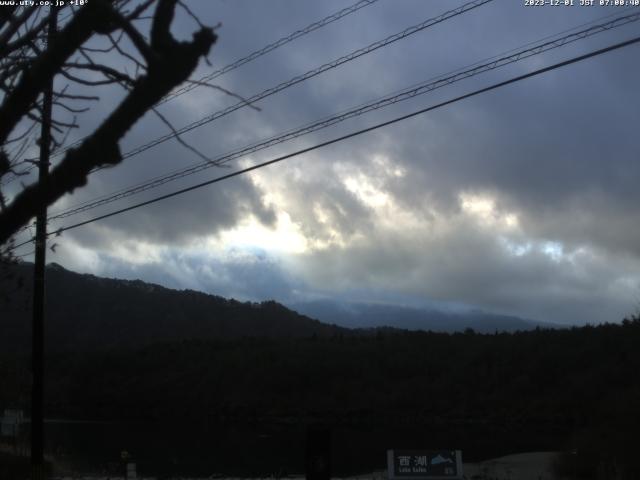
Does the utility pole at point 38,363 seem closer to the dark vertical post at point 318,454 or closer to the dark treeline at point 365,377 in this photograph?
the dark vertical post at point 318,454

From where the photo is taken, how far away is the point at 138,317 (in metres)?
169

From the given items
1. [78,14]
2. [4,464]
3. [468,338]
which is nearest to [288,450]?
[4,464]

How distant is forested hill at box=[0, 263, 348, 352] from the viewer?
153375 mm

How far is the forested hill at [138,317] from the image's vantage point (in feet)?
503

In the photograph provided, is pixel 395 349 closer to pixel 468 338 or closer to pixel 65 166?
pixel 468 338

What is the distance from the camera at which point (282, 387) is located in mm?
108500

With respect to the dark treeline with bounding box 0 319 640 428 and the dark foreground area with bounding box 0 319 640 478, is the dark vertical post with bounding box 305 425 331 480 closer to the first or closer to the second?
the dark foreground area with bounding box 0 319 640 478

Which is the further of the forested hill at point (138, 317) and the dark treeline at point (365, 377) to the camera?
the forested hill at point (138, 317)

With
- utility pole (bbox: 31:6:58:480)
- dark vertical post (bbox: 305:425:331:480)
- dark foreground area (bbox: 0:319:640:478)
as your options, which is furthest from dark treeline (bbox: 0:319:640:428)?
dark vertical post (bbox: 305:425:331:480)

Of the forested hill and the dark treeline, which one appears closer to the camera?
the dark treeline

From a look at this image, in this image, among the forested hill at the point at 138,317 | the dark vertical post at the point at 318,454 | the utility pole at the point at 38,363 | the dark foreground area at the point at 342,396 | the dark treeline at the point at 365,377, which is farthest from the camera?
the forested hill at the point at 138,317

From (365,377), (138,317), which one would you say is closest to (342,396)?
(365,377)

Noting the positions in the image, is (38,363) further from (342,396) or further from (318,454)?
(342,396)

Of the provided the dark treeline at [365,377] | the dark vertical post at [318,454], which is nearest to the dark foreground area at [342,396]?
the dark treeline at [365,377]
